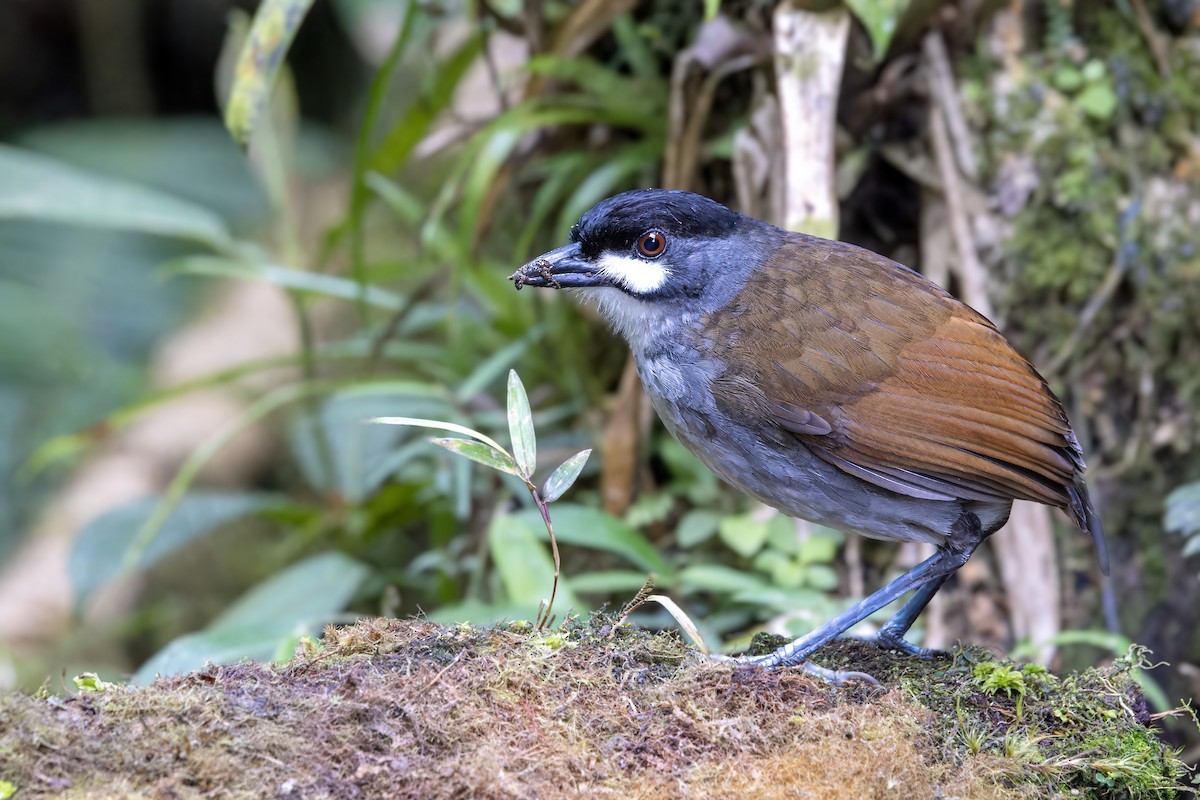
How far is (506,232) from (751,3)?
175 cm

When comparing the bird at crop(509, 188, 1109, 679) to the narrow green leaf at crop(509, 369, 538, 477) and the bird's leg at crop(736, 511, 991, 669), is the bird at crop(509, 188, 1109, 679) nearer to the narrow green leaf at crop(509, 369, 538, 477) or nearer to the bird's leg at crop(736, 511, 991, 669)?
the bird's leg at crop(736, 511, 991, 669)

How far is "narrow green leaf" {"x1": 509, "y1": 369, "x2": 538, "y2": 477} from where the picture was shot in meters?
2.22

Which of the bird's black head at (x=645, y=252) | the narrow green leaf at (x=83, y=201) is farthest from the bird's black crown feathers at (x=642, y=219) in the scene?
the narrow green leaf at (x=83, y=201)

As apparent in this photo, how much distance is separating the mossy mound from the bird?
35 cm

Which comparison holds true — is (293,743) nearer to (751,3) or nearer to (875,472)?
(875,472)

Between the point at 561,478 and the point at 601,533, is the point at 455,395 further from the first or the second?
the point at 561,478

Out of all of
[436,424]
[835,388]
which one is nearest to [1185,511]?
[835,388]

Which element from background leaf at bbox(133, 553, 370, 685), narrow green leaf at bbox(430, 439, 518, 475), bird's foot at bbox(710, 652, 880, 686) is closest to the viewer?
narrow green leaf at bbox(430, 439, 518, 475)

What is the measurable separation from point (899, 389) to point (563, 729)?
1190 millimetres

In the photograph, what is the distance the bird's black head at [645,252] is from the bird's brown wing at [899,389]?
156 mm

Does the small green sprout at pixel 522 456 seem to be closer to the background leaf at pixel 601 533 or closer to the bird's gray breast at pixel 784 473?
the bird's gray breast at pixel 784 473

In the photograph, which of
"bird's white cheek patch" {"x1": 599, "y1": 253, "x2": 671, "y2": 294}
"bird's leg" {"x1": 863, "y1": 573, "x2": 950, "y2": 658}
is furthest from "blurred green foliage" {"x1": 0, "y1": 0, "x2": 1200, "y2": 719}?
"bird's white cheek patch" {"x1": 599, "y1": 253, "x2": 671, "y2": 294}

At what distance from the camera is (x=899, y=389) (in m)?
2.65

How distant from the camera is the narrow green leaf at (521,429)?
2223 mm
